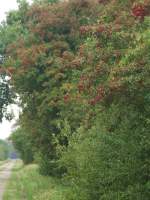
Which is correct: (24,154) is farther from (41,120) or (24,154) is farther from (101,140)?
(101,140)

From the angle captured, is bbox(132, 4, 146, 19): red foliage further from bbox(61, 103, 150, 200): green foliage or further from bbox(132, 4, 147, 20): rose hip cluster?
bbox(61, 103, 150, 200): green foliage

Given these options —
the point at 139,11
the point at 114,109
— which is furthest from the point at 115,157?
the point at 139,11

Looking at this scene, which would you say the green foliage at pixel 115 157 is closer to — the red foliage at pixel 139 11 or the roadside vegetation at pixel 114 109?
the roadside vegetation at pixel 114 109

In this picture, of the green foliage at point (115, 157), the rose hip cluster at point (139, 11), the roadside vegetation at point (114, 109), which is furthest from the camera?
the rose hip cluster at point (139, 11)

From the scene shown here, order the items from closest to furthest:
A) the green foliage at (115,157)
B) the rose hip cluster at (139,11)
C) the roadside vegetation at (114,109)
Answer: the roadside vegetation at (114,109)
the green foliage at (115,157)
the rose hip cluster at (139,11)

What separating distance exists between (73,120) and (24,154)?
183 ft

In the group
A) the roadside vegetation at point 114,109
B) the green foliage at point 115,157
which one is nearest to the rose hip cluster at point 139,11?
the roadside vegetation at point 114,109

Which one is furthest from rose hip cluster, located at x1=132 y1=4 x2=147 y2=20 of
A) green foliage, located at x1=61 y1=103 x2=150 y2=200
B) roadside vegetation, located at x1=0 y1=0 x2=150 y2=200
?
green foliage, located at x1=61 y1=103 x2=150 y2=200

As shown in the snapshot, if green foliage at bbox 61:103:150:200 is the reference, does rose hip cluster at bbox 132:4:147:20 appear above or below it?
above

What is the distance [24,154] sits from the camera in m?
81.0

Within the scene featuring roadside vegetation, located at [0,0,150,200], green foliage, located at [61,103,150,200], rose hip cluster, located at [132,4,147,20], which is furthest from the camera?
rose hip cluster, located at [132,4,147,20]

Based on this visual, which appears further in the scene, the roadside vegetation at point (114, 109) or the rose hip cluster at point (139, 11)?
the rose hip cluster at point (139, 11)

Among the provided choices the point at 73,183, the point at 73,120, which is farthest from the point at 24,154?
the point at 73,183

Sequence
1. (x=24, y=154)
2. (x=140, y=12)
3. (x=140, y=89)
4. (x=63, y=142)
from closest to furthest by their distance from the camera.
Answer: (x=140, y=89)
(x=140, y=12)
(x=63, y=142)
(x=24, y=154)
